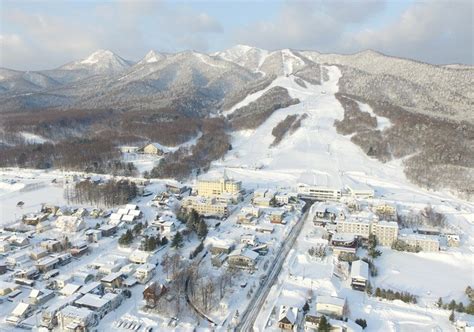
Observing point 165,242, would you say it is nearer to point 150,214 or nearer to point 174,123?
point 150,214

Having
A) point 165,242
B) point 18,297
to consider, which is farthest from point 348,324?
point 18,297

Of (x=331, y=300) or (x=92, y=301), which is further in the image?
(x=92, y=301)

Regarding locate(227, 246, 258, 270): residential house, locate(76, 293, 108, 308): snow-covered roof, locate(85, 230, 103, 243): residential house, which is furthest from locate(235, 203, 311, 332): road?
locate(85, 230, 103, 243): residential house

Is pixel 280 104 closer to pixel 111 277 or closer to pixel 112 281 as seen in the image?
pixel 111 277

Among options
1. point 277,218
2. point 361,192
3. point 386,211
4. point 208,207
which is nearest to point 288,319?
point 277,218

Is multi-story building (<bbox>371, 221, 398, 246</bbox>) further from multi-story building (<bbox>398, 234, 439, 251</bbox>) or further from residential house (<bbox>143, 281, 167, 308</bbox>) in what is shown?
residential house (<bbox>143, 281, 167, 308</bbox>)

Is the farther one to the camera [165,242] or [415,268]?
[165,242]
